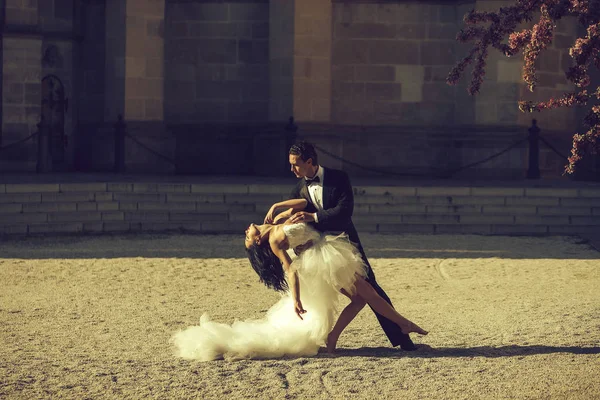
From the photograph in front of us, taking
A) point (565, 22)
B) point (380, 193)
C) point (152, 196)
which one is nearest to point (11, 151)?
point (152, 196)

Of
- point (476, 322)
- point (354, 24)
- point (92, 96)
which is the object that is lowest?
point (476, 322)

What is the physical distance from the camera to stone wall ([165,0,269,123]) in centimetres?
2353

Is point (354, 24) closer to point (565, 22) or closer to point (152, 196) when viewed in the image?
point (565, 22)

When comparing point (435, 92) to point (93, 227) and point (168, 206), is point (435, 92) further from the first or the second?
point (93, 227)

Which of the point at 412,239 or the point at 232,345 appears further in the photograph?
the point at 412,239

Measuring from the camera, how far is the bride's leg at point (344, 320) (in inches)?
307

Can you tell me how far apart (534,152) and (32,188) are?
10.5m

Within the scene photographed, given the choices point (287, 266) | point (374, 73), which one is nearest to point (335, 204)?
point (287, 266)

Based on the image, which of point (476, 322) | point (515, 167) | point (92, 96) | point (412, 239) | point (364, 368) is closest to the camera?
point (364, 368)

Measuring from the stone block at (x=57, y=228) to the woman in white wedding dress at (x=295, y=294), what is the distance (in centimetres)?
843

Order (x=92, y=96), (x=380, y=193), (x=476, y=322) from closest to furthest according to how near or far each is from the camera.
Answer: (x=476, y=322), (x=380, y=193), (x=92, y=96)

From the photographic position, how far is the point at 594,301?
10391 mm

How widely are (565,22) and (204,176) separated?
8618mm

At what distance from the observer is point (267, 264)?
780 cm
